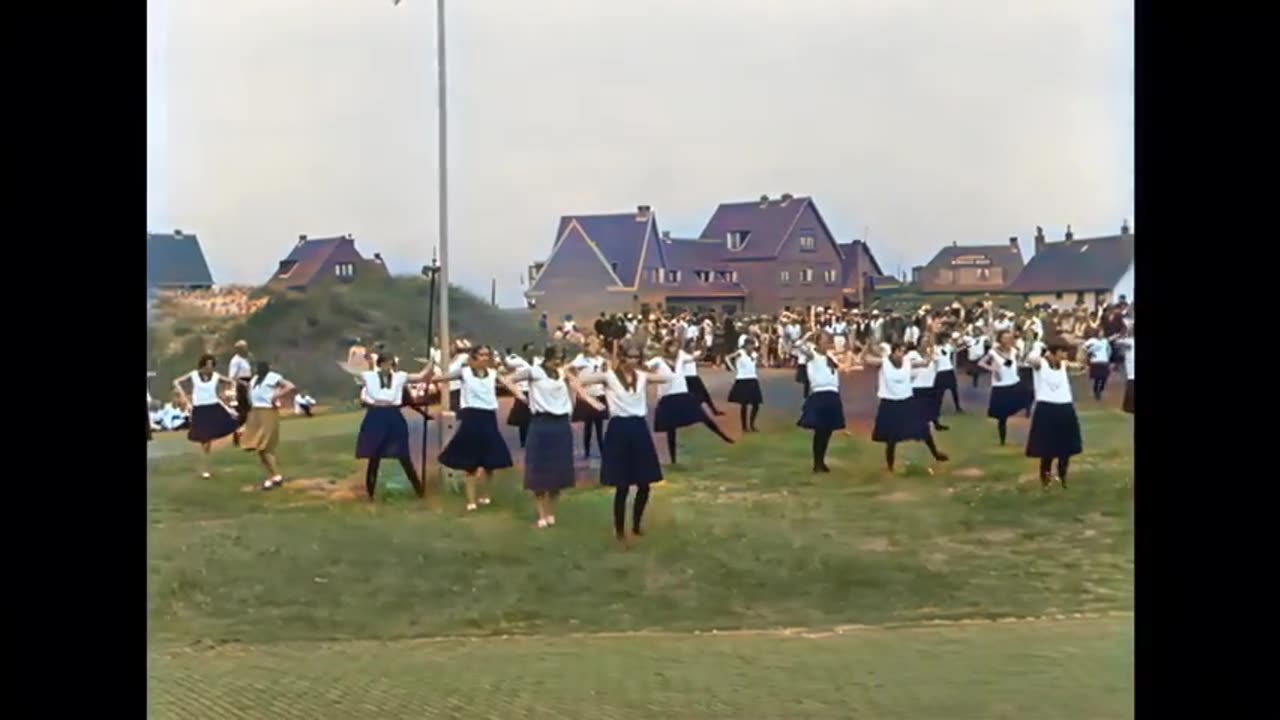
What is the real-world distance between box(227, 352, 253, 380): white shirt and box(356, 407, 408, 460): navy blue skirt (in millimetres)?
393

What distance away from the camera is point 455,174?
3.97 metres

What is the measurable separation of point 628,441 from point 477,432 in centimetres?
49

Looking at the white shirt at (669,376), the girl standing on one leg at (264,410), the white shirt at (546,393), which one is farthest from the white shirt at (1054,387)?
the girl standing on one leg at (264,410)

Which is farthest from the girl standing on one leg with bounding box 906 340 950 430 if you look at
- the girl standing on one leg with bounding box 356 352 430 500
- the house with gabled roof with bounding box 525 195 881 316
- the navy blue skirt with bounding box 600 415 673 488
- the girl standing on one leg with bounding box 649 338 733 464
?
the girl standing on one leg with bounding box 356 352 430 500

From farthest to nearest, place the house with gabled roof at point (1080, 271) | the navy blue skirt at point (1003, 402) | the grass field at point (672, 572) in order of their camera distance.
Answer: the navy blue skirt at point (1003, 402) → the house with gabled roof at point (1080, 271) → the grass field at point (672, 572)

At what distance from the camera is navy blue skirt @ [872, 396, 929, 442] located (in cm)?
407

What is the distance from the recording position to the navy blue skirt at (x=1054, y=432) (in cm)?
407

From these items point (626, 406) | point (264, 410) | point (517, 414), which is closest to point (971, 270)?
point (626, 406)

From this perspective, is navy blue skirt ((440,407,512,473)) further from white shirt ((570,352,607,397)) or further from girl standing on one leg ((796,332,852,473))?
girl standing on one leg ((796,332,852,473))

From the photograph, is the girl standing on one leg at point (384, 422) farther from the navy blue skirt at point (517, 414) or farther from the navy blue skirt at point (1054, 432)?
the navy blue skirt at point (1054, 432)

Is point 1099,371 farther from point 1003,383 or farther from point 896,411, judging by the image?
point 896,411
